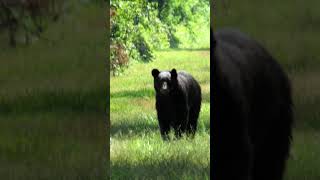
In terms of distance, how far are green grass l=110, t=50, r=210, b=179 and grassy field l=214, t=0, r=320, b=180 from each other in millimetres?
379

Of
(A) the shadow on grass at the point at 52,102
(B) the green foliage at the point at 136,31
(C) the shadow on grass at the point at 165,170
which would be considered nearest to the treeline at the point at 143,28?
(B) the green foliage at the point at 136,31

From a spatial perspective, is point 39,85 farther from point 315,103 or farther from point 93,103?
point 315,103

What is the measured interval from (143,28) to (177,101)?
44 centimetres

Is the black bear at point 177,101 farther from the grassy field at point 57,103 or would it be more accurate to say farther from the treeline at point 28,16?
the treeline at point 28,16

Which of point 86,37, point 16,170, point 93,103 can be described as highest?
point 86,37

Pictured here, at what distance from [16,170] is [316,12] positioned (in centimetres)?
200

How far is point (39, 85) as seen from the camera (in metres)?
4.74

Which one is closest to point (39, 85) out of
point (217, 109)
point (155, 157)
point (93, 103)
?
point (93, 103)

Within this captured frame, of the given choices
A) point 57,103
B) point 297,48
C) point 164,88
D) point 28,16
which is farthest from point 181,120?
point 28,16

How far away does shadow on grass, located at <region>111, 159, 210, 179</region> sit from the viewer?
4031 millimetres

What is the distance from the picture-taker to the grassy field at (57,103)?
14.8ft

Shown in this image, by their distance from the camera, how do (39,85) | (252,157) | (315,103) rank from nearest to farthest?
1. (252,157)
2. (315,103)
3. (39,85)

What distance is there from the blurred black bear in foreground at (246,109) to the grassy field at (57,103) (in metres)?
0.79

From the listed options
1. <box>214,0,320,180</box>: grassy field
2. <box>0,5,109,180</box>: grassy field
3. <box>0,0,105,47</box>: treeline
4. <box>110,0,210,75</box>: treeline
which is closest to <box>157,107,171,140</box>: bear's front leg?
<box>110,0,210,75</box>: treeline
